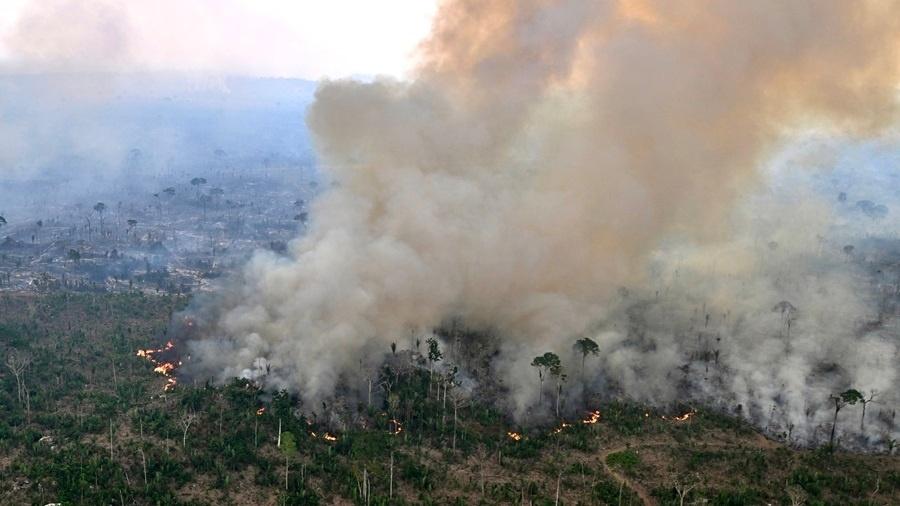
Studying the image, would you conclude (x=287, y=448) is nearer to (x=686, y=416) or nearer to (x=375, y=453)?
(x=375, y=453)

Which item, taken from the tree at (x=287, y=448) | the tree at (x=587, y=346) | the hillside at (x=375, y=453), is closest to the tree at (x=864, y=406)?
the hillside at (x=375, y=453)

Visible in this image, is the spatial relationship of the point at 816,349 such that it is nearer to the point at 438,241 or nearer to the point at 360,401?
the point at 438,241

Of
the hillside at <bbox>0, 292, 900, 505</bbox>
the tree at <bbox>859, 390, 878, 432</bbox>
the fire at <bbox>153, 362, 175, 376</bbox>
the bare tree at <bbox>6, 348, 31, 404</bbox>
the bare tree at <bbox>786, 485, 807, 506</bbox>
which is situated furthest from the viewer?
the fire at <bbox>153, 362, 175, 376</bbox>

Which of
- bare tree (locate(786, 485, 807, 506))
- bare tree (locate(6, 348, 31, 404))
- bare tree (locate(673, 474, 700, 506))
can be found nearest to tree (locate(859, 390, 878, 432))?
bare tree (locate(786, 485, 807, 506))

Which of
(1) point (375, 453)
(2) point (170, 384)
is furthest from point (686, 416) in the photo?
(2) point (170, 384)

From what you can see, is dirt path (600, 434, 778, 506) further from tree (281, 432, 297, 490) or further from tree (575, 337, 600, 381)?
tree (281, 432, 297, 490)

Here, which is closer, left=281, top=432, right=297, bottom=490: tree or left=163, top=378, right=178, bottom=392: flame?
left=281, top=432, right=297, bottom=490: tree

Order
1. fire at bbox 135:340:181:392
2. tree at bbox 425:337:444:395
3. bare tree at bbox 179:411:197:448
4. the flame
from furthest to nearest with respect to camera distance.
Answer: tree at bbox 425:337:444:395, fire at bbox 135:340:181:392, the flame, bare tree at bbox 179:411:197:448
